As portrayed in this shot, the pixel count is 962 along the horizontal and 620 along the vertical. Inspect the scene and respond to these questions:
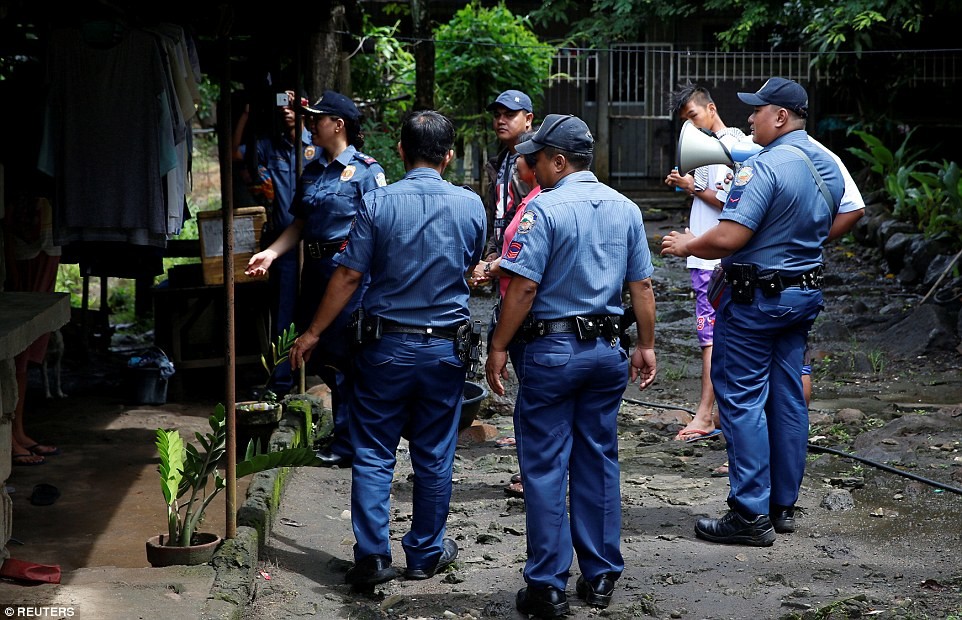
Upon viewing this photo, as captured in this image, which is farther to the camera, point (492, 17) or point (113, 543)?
point (492, 17)

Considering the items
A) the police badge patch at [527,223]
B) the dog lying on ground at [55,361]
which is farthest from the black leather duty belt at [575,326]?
the dog lying on ground at [55,361]

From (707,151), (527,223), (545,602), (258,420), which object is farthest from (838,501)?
(258,420)

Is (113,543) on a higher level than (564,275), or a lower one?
lower

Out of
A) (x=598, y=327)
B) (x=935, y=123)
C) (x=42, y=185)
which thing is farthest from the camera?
(x=935, y=123)

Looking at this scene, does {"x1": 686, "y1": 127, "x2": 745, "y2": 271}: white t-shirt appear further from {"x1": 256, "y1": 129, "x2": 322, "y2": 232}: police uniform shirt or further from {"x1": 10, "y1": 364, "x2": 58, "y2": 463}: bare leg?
{"x1": 10, "y1": 364, "x2": 58, "y2": 463}: bare leg

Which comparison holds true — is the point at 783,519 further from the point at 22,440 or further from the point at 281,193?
the point at 22,440

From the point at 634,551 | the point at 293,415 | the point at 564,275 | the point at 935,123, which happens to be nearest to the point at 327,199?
the point at 293,415

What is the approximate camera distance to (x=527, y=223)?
4430 mm

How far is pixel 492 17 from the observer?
13.3 m

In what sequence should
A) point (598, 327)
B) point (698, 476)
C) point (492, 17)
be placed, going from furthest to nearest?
point (492, 17) < point (698, 476) < point (598, 327)

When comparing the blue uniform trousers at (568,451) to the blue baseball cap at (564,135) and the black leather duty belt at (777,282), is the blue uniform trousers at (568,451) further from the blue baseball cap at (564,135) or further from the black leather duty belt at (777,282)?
the black leather duty belt at (777,282)

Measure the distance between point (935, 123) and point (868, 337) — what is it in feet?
26.6

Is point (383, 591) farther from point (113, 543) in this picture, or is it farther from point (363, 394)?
point (113, 543)

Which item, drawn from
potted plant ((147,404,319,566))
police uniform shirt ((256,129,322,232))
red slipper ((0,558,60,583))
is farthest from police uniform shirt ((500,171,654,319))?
police uniform shirt ((256,129,322,232))
